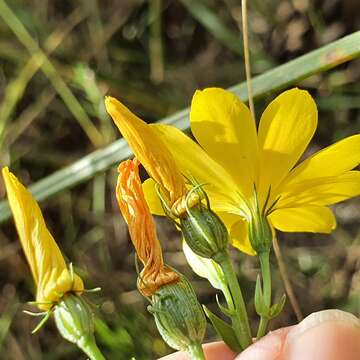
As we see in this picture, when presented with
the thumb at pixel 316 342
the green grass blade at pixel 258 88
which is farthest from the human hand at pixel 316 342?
the green grass blade at pixel 258 88

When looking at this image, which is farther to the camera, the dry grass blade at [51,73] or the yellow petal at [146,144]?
the dry grass blade at [51,73]

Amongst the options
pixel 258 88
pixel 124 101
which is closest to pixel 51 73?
pixel 124 101

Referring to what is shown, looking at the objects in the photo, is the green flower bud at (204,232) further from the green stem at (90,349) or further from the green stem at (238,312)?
the green stem at (90,349)

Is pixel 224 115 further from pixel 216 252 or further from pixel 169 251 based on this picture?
pixel 169 251

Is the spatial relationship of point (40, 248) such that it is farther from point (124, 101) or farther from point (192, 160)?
point (124, 101)

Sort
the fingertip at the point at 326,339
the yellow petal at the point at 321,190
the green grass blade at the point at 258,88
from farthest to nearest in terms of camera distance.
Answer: the green grass blade at the point at 258,88
the yellow petal at the point at 321,190
the fingertip at the point at 326,339

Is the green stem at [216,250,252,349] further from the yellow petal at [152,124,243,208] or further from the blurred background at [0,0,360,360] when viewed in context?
the blurred background at [0,0,360,360]
